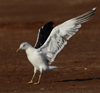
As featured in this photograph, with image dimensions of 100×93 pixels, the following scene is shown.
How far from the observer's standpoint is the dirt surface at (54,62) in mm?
10375

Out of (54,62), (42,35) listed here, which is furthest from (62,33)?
(54,62)

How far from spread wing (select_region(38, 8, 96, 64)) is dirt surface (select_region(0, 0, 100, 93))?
1038mm

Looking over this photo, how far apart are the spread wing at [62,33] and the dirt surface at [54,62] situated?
1.04 metres

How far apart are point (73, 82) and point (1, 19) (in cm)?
1886

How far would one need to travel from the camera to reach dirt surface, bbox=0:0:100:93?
408 inches

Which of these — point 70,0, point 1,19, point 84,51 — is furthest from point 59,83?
point 70,0

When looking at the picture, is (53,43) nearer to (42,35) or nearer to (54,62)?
(42,35)

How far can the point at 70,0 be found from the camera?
4144 cm

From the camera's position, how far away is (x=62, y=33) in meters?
10.8

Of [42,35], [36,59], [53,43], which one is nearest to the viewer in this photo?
[36,59]

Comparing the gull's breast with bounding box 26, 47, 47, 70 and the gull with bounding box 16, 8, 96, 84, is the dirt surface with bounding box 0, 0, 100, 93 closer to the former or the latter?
the gull's breast with bounding box 26, 47, 47, 70

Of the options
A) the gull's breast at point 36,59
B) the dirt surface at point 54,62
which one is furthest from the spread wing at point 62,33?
the dirt surface at point 54,62

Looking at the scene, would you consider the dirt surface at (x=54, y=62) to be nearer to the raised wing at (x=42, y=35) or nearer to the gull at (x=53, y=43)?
the gull at (x=53, y=43)

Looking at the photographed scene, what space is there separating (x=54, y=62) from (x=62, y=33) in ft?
11.9
